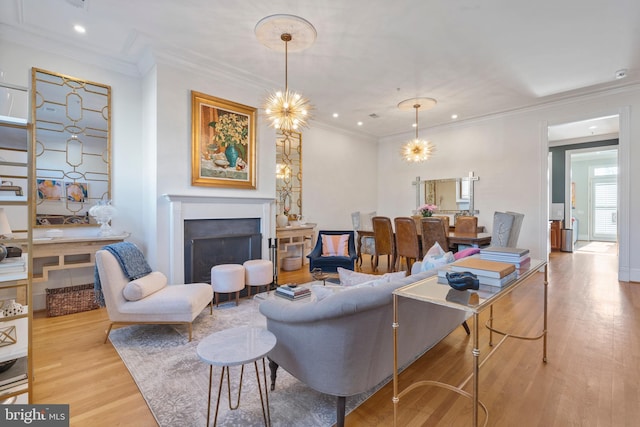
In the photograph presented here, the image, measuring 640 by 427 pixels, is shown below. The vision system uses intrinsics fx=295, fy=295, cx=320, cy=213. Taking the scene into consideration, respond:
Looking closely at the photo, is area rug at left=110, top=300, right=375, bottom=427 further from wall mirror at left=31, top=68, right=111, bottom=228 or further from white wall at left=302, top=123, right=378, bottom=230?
white wall at left=302, top=123, right=378, bottom=230

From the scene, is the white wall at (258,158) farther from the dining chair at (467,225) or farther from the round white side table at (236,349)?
the dining chair at (467,225)

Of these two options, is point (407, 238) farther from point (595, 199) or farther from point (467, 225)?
point (595, 199)

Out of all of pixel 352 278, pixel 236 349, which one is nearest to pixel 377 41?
pixel 352 278

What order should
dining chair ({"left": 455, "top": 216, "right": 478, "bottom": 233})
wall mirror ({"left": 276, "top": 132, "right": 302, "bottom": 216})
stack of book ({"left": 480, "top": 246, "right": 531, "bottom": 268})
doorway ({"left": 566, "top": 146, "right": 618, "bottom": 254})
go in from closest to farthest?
Answer: stack of book ({"left": 480, "top": 246, "right": 531, "bottom": 268}) → dining chair ({"left": 455, "top": 216, "right": 478, "bottom": 233}) → wall mirror ({"left": 276, "top": 132, "right": 302, "bottom": 216}) → doorway ({"left": 566, "top": 146, "right": 618, "bottom": 254})

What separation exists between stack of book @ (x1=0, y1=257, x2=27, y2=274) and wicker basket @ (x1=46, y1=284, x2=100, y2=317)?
2.17m

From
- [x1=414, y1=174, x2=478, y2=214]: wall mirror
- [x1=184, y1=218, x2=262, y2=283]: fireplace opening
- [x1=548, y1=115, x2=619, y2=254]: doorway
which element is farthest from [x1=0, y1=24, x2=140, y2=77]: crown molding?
[x1=548, y1=115, x2=619, y2=254]: doorway

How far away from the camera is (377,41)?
11.5 feet

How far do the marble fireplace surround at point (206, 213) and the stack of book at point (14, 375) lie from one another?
2.11 m

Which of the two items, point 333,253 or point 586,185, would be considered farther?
point 586,185

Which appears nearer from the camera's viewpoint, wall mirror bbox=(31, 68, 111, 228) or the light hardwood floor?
the light hardwood floor

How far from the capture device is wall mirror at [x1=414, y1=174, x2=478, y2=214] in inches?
261

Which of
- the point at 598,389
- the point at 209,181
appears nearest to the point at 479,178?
the point at 598,389

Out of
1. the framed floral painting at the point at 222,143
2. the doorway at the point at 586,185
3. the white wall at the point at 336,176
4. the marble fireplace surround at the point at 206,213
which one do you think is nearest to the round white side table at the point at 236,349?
the marble fireplace surround at the point at 206,213

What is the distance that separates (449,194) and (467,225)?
1732 mm
